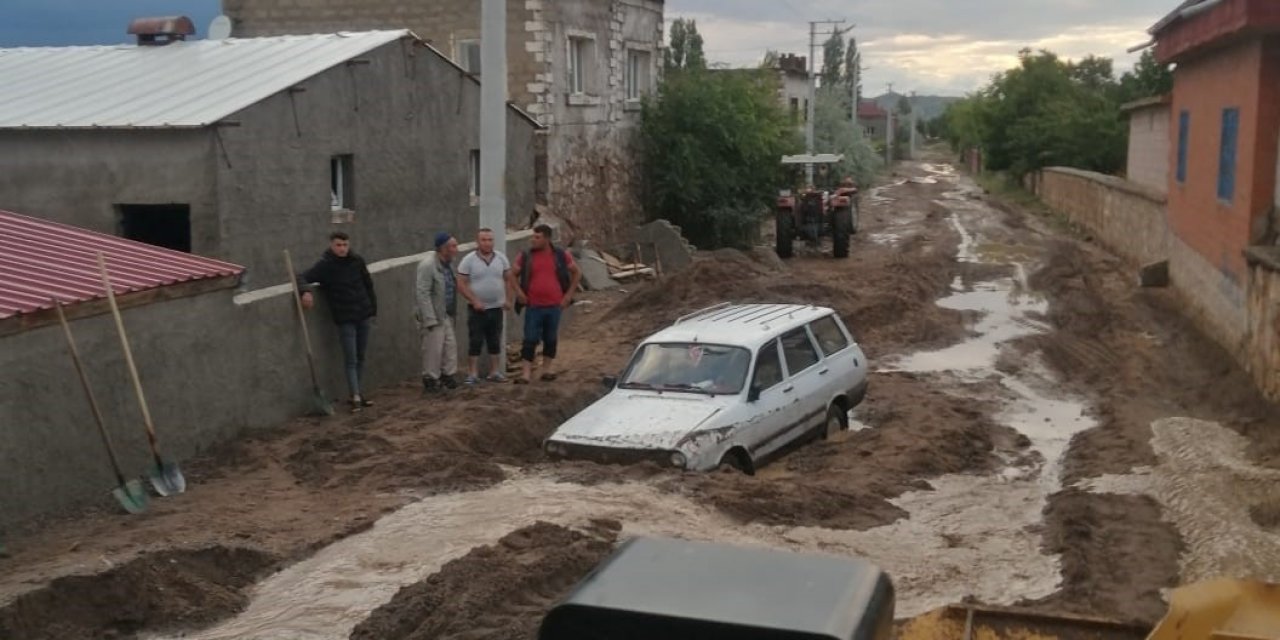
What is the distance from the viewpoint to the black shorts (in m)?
14.1

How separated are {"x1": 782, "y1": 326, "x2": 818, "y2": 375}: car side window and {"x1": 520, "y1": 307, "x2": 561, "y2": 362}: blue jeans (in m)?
3.01

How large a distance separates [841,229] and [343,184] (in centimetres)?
1525

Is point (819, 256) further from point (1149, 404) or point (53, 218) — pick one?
point (53, 218)

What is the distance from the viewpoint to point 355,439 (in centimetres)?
1156

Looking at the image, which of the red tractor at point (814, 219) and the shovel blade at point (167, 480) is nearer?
the shovel blade at point (167, 480)

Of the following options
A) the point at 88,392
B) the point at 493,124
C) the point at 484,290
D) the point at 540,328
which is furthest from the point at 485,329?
the point at 88,392

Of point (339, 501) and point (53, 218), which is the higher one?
point (53, 218)

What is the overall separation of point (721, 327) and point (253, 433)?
4183mm

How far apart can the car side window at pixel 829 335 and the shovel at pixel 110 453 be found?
238 inches

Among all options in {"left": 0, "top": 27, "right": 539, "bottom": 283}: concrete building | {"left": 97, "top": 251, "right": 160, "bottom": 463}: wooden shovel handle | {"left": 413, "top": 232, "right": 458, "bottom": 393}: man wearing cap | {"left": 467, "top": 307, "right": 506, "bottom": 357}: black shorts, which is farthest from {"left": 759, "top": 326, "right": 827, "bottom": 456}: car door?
{"left": 0, "top": 27, "right": 539, "bottom": 283}: concrete building

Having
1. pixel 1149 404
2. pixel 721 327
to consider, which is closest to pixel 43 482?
pixel 721 327

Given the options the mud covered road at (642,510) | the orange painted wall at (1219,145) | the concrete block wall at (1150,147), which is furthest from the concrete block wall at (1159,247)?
the concrete block wall at (1150,147)

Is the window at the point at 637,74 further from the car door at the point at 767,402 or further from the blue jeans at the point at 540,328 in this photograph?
the car door at the point at 767,402

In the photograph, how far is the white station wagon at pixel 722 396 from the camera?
1065cm
